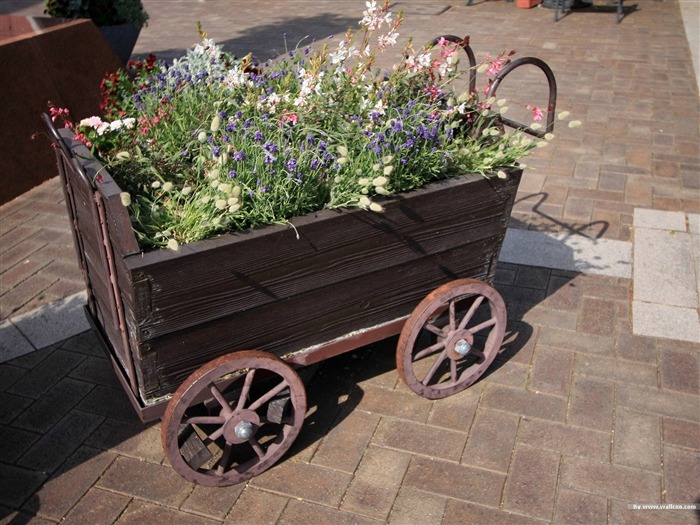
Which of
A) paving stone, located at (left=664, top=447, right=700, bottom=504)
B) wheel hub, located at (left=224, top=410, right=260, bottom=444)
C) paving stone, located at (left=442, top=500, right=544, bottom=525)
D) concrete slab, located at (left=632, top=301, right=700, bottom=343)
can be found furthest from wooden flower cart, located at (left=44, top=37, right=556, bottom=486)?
concrete slab, located at (left=632, top=301, right=700, bottom=343)

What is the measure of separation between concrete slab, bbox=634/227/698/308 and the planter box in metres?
1.33

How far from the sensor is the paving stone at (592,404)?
10.1 ft

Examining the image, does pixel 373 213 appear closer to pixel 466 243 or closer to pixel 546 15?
pixel 466 243

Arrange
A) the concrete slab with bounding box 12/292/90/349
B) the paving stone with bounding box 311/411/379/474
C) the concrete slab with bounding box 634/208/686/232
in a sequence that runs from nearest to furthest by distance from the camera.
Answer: the paving stone with bounding box 311/411/379/474
the concrete slab with bounding box 12/292/90/349
the concrete slab with bounding box 634/208/686/232

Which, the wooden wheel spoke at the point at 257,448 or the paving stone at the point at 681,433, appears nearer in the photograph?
the wooden wheel spoke at the point at 257,448

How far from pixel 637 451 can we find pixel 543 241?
171cm

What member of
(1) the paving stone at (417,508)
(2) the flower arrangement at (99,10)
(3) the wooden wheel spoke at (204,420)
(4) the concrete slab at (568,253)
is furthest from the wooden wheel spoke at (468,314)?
(2) the flower arrangement at (99,10)

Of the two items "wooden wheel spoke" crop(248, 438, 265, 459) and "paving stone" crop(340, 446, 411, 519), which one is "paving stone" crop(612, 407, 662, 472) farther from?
"wooden wheel spoke" crop(248, 438, 265, 459)

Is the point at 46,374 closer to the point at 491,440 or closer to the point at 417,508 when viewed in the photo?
the point at 417,508

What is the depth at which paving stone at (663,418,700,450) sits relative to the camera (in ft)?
9.72

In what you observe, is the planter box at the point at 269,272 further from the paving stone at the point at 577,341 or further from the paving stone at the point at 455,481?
the paving stone at the point at 577,341

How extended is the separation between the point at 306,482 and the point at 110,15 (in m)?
5.38

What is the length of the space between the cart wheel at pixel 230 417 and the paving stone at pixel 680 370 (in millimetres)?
1698

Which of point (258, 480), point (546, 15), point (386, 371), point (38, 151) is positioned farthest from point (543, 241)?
point (546, 15)
